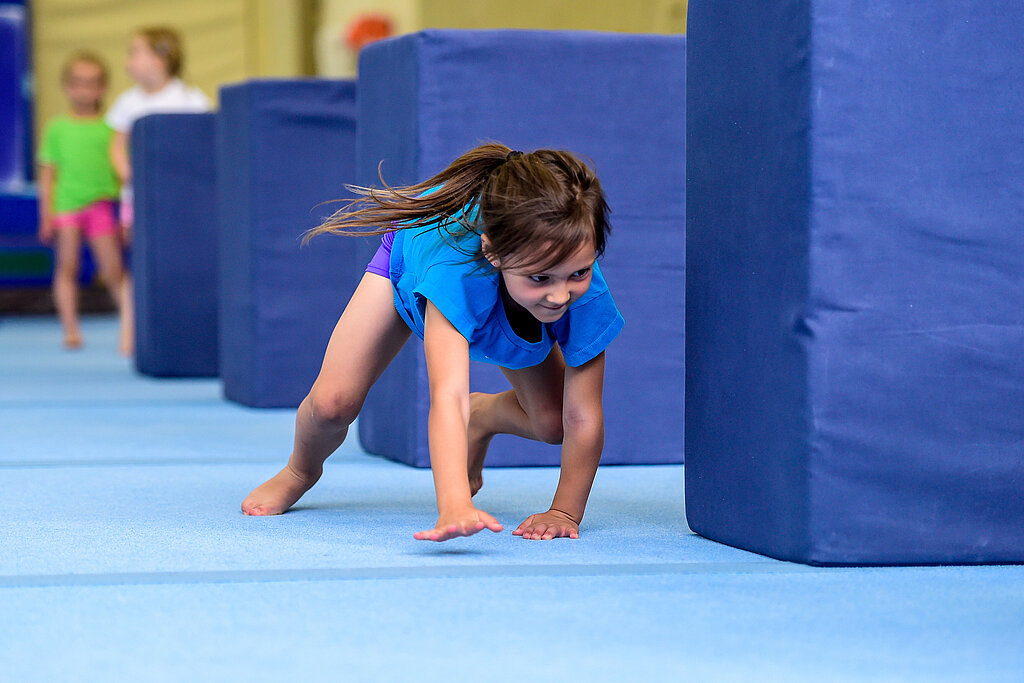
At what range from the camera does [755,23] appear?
194cm

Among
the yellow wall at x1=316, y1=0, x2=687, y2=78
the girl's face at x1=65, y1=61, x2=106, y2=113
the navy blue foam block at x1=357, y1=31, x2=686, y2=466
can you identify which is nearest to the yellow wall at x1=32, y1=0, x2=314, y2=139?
the yellow wall at x1=316, y1=0, x2=687, y2=78

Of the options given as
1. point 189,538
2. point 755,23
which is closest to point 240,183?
point 189,538

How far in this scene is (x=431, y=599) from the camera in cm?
165

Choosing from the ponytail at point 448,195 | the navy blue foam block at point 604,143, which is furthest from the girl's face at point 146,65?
the ponytail at point 448,195

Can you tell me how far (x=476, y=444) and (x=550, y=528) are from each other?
39 cm

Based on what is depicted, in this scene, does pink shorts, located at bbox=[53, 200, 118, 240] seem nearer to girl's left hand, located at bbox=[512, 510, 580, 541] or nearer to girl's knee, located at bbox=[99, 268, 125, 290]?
girl's knee, located at bbox=[99, 268, 125, 290]

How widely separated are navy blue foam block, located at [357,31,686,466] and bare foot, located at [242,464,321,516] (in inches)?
22.7

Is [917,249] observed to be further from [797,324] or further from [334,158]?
[334,158]

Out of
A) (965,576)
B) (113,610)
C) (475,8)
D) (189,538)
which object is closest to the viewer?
(113,610)

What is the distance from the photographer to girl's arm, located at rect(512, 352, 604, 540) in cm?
208

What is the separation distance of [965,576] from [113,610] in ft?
3.54

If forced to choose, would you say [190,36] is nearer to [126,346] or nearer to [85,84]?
[85,84]

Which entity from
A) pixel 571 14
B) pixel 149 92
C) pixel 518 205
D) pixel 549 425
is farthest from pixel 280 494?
pixel 571 14

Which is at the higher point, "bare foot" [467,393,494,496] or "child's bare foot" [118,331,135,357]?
"bare foot" [467,393,494,496]
